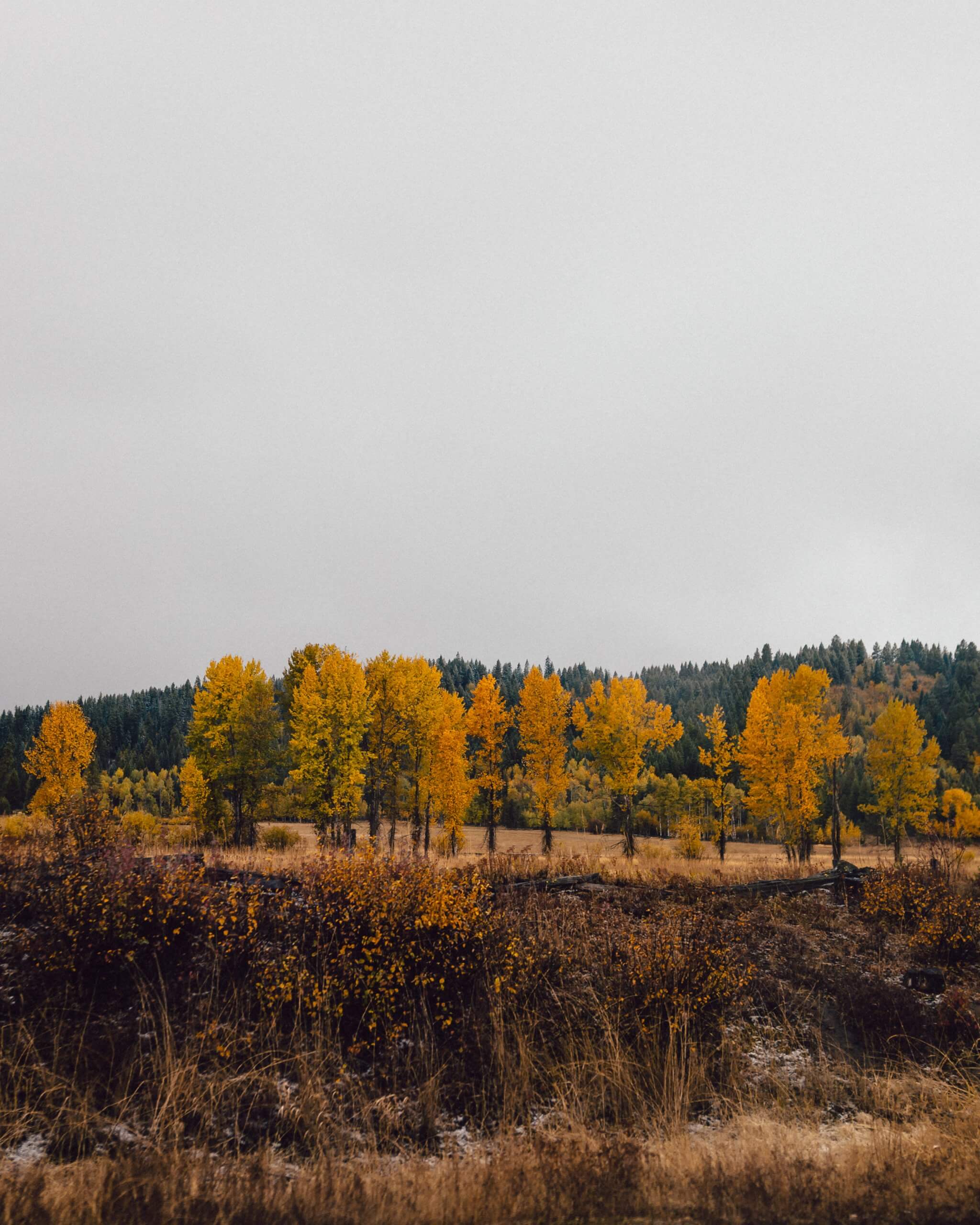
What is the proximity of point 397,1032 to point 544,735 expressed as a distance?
32130mm

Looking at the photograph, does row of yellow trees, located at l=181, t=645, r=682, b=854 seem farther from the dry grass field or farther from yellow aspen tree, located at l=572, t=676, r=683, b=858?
A: the dry grass field

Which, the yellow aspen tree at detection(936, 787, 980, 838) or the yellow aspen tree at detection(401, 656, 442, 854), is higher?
the yellow aspen tree at detection(401, 656, 442, 854)

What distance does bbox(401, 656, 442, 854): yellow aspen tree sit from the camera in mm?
36844

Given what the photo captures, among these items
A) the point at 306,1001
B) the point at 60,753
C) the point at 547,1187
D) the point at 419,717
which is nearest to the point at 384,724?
the point at 419,717

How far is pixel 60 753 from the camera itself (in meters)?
47.2

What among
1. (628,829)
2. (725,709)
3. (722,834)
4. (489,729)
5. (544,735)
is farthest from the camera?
(725,709)

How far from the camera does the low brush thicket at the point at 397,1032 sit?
5227 millimetres

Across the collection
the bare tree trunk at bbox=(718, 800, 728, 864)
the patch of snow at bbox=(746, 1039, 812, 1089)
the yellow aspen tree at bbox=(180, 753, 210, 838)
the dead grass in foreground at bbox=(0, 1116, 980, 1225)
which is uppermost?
the dead grass in foreground at bbox=(0, 1116, 980, 1225)

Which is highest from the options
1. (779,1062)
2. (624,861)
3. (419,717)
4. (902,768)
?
(419,717)

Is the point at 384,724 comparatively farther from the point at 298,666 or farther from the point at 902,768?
the point at 902,768

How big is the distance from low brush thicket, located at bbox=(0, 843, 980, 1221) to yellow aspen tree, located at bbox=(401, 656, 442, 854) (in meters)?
24.7

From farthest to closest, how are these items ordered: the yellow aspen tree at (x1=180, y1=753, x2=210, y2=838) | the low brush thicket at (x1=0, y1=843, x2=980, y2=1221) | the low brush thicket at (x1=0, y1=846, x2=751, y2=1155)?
the yellow aspen tree at (x1=180, y1=753, x2=210, y2=838) → the low brush thicket at (x1=0, y1=846, x2=751, y2=1155) → the low brush thicket at (x1=0, y1=843, x2=980, y2=1221)

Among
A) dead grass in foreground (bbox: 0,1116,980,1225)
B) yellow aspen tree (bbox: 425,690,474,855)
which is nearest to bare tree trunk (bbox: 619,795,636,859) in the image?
yellow aspen tree (bbox: 425,690,474,855)

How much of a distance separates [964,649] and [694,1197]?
203 m
